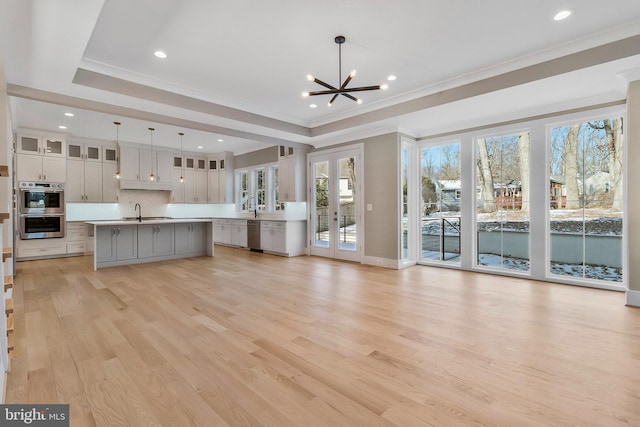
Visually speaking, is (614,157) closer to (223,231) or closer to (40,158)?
(223,231)

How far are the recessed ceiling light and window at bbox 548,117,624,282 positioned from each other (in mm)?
2239

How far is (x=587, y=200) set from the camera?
4.48m

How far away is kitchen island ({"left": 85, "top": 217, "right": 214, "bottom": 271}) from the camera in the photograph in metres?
5.89

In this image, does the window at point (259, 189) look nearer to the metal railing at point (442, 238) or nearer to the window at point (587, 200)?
the metal railing at point (442, 238)

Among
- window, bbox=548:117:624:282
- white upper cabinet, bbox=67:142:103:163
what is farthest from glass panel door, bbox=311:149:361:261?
white upper cabinet, bbox=67:142:103:163

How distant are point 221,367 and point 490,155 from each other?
5279mm

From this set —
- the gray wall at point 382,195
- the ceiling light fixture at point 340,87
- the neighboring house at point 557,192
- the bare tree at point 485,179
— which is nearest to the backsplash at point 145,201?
the gray wall at point 382,195

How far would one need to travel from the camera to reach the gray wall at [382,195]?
582cm

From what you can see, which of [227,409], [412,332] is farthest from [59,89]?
[412,332]

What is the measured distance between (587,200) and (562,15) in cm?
279

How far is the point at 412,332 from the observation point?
2852 mm

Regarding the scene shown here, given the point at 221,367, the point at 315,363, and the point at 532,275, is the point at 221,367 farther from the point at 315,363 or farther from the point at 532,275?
the point at 532,275

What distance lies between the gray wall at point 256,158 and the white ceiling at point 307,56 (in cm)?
271

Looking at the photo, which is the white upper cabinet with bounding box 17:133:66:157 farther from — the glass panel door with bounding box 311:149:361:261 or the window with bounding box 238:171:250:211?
the glass panel door with bounding box 311:149:361:261
